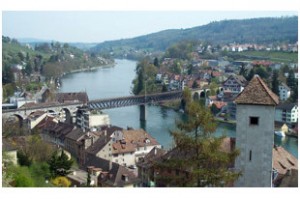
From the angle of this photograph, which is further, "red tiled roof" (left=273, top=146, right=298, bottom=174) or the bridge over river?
the bridge over river

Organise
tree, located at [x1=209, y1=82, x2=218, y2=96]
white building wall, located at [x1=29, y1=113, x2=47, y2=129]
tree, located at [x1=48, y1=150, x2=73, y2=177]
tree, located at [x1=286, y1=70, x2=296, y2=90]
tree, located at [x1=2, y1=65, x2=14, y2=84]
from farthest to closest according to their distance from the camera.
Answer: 1. tree, located at [x1=2, y1=65, x2=14, y2=84]
2. tree, located at [x1=209, y1=82, x2=218, y2=96]
3. tree, located at [x1=286, y1=70, x2=296, y2=90]
4. white building wall, located at [x1=29, y1=113, x2=47, y2=129]
5. tree, located at [x1=48, y1=150, x2=73, y2=177]

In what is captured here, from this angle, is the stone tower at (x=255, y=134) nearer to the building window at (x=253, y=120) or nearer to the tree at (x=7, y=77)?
the building window at (x=253, y=120)

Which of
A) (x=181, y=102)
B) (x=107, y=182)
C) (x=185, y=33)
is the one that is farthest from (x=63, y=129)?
(x=185, y=33)

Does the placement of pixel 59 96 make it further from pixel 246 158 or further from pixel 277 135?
pixel 246 158

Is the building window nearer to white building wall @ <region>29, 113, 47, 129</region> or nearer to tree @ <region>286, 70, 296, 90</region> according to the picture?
white building wall @ <region>29, 113, 47, 129</region>

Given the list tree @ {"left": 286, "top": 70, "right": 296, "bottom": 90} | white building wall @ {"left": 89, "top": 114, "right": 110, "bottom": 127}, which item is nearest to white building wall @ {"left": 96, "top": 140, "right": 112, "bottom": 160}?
white building wall @ {"left": 89, "top": 114, "right": 110, "bottom": 127}

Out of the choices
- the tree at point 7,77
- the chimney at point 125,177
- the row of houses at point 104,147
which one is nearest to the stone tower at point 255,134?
the chimney at point 125,177
